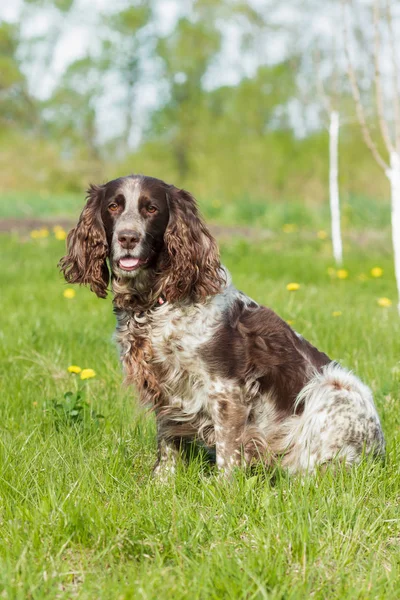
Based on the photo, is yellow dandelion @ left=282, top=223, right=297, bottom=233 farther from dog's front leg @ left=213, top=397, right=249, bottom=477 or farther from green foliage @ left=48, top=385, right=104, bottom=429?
dog's front leg @ left=213, top=397, right=249, bottom=477

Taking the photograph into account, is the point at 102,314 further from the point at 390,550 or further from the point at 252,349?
the point at 390,550

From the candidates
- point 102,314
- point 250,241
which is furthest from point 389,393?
point 250,241

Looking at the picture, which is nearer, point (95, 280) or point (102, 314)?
point (95, 280)

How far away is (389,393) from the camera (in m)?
4.44

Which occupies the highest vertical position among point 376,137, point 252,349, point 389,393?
point 376,137

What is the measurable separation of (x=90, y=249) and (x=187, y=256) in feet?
1.85

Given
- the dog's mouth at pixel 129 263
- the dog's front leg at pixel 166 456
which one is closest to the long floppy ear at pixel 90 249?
the dog's mouth at pixel 129 263

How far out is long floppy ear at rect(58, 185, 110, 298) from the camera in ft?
12.1

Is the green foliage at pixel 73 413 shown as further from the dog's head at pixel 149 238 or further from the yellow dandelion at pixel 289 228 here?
the yellow dandelion at pixel 289 228

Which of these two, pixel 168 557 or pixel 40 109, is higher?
pixel 40 109

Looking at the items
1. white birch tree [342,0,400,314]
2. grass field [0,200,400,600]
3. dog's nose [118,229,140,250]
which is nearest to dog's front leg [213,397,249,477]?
grass field [0,200,400,600]

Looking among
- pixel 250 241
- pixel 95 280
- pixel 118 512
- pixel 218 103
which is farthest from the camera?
pixel 218 103

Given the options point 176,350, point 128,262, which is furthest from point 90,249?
point 176,350

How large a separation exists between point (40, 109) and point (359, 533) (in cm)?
4208
